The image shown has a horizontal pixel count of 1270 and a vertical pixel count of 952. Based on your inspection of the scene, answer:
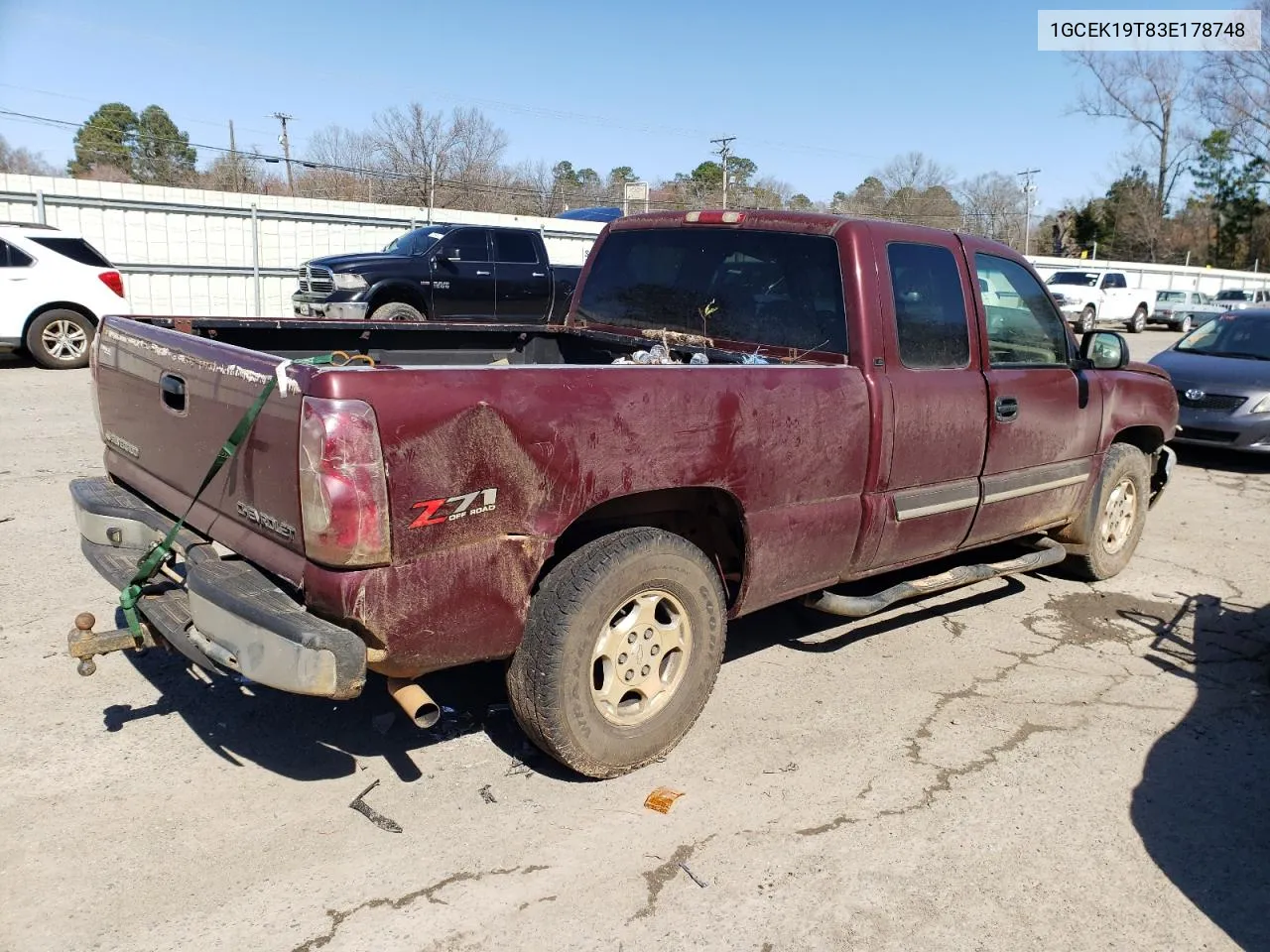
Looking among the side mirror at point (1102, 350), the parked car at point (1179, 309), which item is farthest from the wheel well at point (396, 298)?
the parked car at point (1179, 309)

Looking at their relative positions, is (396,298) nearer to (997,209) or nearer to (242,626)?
(242,626)

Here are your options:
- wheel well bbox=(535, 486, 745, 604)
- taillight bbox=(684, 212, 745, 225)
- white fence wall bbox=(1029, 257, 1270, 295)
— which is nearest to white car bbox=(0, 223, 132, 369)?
taillight bbox=(684, 212, 745, 225)

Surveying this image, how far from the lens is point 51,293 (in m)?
12.2

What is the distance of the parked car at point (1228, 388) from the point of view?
31.6ft

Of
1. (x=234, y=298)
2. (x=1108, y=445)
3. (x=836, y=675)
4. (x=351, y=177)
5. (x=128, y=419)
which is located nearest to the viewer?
(x=128, y=419)

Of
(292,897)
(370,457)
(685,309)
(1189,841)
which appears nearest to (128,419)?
(370,457)

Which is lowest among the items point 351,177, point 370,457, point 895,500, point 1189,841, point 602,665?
point 1189,841

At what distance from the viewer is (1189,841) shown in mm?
3318

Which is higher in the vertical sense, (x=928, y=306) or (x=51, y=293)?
(x=51, y=293)

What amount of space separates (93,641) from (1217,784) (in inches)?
156

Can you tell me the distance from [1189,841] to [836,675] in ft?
5.24

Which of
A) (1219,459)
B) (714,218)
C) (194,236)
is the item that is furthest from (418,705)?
(194,236)

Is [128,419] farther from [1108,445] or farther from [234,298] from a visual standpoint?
[234,298]

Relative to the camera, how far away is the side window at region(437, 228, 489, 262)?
14.8 metres
